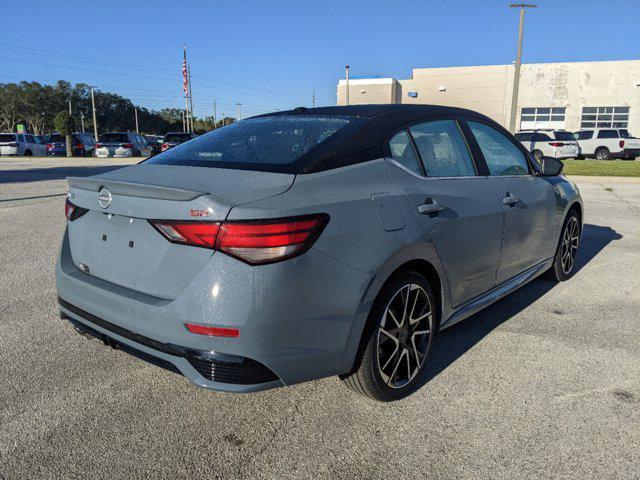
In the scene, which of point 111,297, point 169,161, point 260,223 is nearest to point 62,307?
point 111,297

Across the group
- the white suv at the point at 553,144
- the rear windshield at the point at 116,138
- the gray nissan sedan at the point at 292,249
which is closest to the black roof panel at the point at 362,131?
the gray nissan sedan at the point at 292,249

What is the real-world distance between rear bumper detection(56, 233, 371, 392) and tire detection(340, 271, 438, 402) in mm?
163

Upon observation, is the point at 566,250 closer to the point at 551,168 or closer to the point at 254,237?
the point at 551,168

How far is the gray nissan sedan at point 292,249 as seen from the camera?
2.11m

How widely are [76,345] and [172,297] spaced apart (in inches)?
66.4

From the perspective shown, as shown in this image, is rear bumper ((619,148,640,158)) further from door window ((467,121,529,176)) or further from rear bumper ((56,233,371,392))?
rear bumper ((56,233,371,392))

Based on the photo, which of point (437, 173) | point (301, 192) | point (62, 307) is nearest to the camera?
point (301, 192)

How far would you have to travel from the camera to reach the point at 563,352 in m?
3.43

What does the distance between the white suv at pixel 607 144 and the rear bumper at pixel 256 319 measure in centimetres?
3110

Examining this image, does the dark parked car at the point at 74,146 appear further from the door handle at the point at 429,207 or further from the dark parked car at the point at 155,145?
the door handle at the point at 429,207

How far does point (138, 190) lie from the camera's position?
233 centimetres

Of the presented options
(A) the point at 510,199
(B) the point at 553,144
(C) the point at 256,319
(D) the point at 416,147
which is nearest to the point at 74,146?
(B) the point at 553,144

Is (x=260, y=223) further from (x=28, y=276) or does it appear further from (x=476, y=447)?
→ (x=28, y=276)

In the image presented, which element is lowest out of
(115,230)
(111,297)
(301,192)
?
(111,297)
